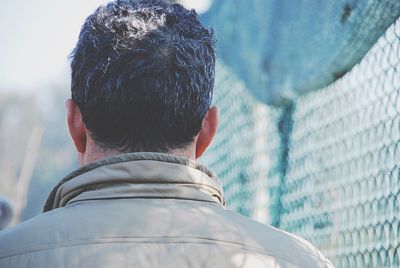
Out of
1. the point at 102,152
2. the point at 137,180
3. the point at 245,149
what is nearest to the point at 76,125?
the point at 102,152

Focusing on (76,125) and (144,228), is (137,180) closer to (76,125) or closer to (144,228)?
(144,228)

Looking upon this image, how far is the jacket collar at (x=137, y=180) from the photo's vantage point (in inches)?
56.8

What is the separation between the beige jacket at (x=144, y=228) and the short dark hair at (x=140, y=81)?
0.07 meters

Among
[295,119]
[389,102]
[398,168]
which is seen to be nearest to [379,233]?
[398,168]

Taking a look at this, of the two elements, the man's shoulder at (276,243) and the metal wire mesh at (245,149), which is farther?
the metal wire mesh at (245,149)

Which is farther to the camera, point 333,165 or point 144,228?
point 333,165

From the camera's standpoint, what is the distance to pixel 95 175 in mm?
1442

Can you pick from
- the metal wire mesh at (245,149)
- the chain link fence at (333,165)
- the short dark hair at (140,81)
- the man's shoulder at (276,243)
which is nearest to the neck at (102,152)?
the short dark hair at (140,81)

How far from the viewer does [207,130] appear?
5.40 feet

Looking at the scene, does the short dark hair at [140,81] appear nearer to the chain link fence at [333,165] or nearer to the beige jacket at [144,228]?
the beige jacket at [144,228]

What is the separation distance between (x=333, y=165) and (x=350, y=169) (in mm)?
168

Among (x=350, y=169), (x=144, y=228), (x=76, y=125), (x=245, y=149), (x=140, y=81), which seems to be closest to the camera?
(x=144, y=228)

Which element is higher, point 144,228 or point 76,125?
point 76,125

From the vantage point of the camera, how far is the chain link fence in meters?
2.16
